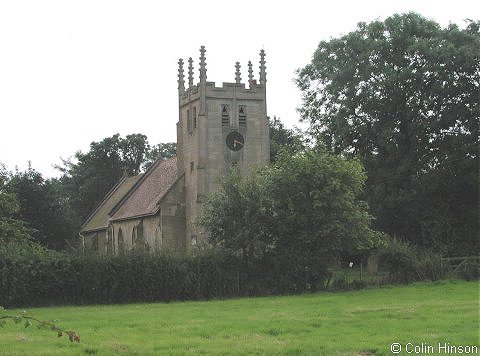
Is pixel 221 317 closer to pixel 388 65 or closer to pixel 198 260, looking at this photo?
pixel 198 260

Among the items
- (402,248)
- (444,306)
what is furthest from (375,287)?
(444,306)

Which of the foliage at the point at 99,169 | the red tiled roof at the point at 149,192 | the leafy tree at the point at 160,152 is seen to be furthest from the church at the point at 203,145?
the leafy tree at the point at 160,152

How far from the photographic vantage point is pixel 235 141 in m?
55.3

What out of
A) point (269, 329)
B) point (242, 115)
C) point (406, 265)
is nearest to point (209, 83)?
point (242, 115)

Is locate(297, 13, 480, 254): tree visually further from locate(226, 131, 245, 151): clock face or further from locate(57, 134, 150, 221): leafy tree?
locate(57, 134, 150, 221): leafy tree

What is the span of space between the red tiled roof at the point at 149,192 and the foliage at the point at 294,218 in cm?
2206

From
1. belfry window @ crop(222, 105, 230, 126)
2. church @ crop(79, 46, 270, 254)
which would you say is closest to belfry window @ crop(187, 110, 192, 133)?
church @ crop(79, 46, 270, 254)

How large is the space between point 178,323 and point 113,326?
177 centimetres

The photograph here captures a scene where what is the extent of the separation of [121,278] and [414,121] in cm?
2466

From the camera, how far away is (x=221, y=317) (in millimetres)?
21172

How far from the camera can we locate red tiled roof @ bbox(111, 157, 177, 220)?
190ft

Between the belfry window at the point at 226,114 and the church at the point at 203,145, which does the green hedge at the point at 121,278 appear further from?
the belfry window at the point at 226,114

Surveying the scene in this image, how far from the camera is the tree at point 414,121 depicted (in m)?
45.8

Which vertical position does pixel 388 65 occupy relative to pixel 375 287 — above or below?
above
